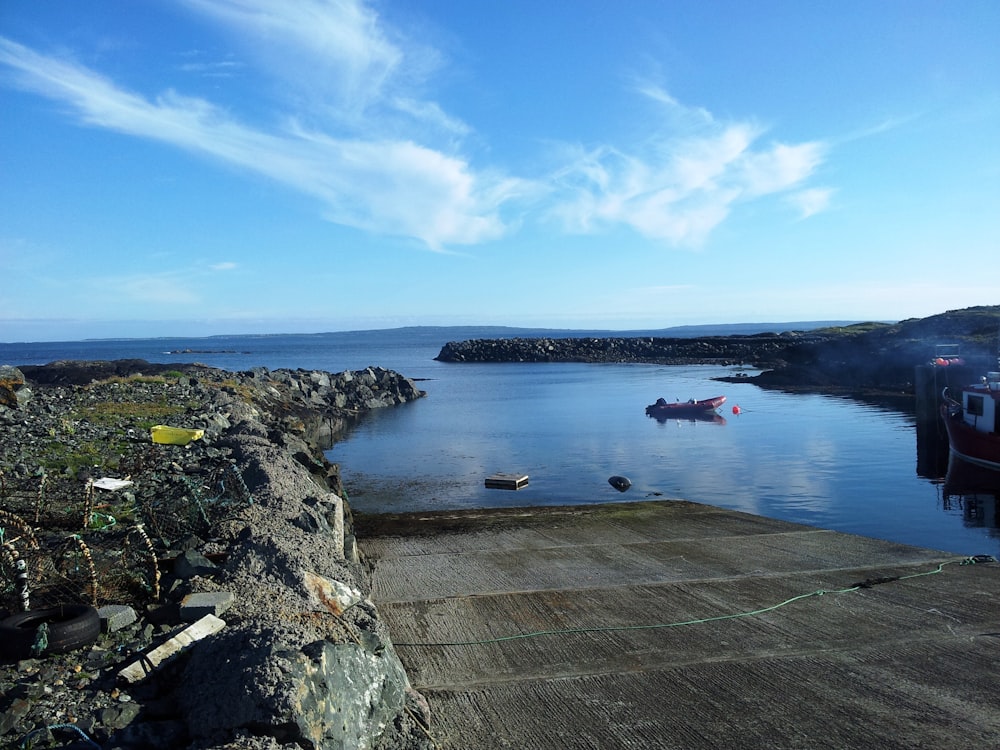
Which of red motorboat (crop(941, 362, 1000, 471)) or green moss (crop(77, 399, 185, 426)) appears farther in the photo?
red motorboat (crop(941, 362, 1000, 471))

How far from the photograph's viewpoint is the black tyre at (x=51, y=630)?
4934mm

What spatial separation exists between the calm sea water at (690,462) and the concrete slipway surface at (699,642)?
701 cm

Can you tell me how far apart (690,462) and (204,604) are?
2227 centimetres

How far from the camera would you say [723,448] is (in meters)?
29.3

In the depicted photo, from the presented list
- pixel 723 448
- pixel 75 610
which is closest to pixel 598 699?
pixel 75 610

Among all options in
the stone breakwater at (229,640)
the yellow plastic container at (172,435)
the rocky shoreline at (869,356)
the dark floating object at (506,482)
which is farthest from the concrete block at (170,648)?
the rocky shoreline at (869,356)

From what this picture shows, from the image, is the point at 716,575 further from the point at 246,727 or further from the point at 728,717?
the point at 246,727

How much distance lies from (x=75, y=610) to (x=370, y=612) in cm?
225

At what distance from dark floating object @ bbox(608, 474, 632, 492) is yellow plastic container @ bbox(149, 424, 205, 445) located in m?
11.2

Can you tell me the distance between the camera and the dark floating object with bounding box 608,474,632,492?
20.9 metres

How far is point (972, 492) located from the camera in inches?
854

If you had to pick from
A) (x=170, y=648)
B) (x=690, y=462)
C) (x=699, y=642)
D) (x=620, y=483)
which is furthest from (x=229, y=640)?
(x=690, y=462)

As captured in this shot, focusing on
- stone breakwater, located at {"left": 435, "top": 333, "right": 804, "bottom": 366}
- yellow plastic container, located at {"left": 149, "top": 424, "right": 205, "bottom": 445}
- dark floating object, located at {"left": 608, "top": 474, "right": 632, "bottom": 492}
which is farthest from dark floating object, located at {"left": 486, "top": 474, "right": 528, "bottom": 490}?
stone breakwater, located at {"left": 435, "top": 333, "right": 804, "bottom": 366}

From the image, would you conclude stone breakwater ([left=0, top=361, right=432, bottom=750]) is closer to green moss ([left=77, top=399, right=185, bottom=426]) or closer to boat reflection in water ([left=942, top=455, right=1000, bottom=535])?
green moss ([left=77, top=399, right=185, bottom=426])
